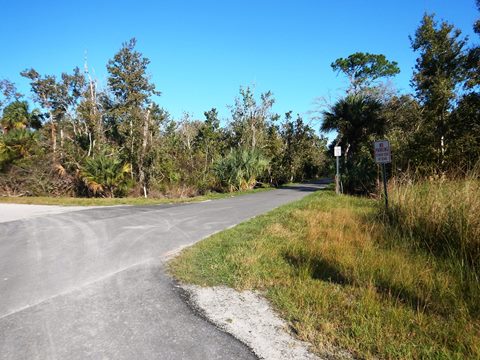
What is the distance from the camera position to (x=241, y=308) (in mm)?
3939

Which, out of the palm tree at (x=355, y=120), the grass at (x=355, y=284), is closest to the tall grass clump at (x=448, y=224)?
the grass at (x=355, y=284)

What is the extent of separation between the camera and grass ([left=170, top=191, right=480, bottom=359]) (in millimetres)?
3129

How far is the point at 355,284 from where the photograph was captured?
4516mm

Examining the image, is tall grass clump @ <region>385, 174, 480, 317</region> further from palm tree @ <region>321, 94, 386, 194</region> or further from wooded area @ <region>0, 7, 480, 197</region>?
palm tree @ <region>321, 94, 386, 194</region>

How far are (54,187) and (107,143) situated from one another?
414 centimetres

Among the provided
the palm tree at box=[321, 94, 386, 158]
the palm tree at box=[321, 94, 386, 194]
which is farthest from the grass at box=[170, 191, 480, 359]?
the palm tree at box=[321, 94, 386, 158]

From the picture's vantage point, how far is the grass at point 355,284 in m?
3.13

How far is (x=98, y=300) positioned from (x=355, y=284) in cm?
331

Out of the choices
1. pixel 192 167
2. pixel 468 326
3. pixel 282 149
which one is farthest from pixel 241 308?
pixel 282 149

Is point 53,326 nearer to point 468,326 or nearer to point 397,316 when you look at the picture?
point 397,316

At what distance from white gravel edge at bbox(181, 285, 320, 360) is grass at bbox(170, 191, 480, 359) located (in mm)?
139

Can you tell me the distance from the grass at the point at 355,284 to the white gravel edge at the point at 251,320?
14cm

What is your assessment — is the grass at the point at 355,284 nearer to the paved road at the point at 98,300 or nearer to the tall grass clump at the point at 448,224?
the tall grass clump at the point at 448,224

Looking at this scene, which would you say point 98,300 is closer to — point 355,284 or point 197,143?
point 355,284
